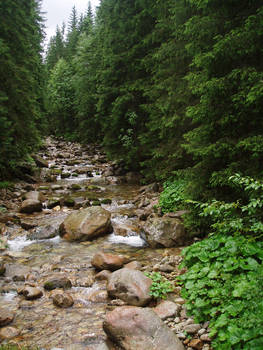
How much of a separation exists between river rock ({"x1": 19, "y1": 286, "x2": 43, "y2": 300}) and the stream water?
9 centimetres

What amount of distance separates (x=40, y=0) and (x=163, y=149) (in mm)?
21519

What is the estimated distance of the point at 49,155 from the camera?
26031 millimetres

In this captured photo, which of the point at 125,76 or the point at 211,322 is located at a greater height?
the point at 125,76

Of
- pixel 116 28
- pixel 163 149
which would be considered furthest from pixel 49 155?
pixel 163 149

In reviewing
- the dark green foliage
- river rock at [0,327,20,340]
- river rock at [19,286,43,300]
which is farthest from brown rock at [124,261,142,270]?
the dark green foliage

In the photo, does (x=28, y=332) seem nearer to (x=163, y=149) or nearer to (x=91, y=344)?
(x=91, y=344)

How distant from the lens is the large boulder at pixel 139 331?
333 centimetres

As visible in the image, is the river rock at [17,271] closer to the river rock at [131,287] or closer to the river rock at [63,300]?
the river rock at [63,300]

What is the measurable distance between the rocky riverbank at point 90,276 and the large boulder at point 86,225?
1.1 inches

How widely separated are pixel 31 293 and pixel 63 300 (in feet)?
2.24

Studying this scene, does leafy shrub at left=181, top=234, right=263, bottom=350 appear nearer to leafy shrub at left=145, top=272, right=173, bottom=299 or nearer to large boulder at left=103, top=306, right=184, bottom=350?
leafy shrub at left=145, top=272, right=173, bottom=299

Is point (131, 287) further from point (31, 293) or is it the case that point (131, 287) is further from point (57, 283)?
point (31, 293)

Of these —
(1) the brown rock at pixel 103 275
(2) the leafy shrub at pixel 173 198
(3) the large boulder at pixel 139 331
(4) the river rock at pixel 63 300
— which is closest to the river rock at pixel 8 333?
(4) the river rock at pixel 63 300

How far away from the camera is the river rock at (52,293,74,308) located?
15.0ft
